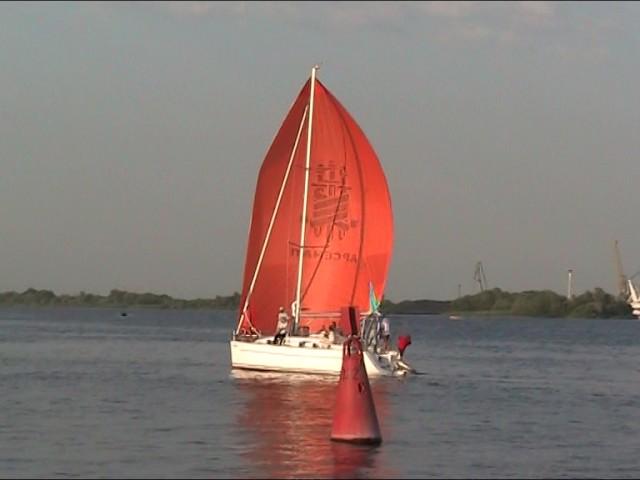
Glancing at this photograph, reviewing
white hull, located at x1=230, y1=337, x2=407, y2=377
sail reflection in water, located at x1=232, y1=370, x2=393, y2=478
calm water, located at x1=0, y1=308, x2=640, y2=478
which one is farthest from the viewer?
white hull, located at x1=230, y1=337, x2=407, y2=377

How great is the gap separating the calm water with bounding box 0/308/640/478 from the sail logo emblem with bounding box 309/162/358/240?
6.02 metres

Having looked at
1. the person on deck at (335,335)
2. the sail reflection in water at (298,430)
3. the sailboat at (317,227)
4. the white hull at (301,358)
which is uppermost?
the sailboat at (317,227)

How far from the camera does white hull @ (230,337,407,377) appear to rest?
155 ft

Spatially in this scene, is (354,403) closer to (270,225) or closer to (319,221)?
(319,221)

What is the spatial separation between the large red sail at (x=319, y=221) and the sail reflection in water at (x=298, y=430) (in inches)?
193

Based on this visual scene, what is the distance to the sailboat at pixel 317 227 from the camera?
51.9m

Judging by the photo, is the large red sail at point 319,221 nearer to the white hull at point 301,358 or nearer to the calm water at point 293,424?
the white hull at point 301,358

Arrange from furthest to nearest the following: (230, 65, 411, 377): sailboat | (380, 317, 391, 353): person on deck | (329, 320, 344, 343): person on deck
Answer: (230, 65, 411, 377): sailboat
(380, 317, 391, 353): person on deck
(329, 320, 344, 343): person on deck

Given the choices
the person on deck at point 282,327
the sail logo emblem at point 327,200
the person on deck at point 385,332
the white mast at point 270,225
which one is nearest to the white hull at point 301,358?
the person on deck at point 282,327

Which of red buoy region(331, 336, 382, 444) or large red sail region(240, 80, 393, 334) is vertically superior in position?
large red sail region(240, 80, 393, 334)

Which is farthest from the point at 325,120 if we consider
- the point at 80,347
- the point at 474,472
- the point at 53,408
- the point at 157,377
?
the point at 80,347

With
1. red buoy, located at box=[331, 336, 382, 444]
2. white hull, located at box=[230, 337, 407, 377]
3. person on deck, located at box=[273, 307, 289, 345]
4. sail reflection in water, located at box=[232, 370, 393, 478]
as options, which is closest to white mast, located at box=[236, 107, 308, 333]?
white hull, located at box=[230, 337, 407, 377]

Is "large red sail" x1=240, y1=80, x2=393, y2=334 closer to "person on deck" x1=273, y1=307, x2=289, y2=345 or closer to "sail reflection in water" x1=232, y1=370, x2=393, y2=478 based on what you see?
"person on deck" x1=273, y1=307, x2=289, y2=345

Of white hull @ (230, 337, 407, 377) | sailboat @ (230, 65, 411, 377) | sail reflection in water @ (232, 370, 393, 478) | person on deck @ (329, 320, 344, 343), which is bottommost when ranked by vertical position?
sail reflection in water @ (232, 370, 393, 478)
